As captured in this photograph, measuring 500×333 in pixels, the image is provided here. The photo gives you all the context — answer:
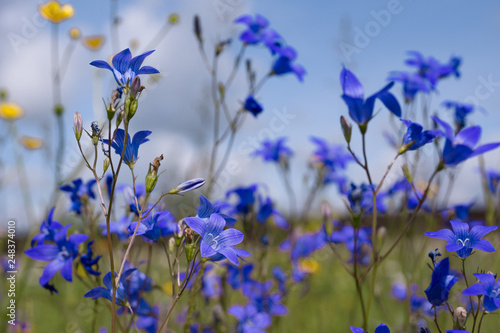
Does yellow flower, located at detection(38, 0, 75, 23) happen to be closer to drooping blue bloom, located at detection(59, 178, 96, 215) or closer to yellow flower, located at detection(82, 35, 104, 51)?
yellow flower, located at detection(82, 35, 104, 51)

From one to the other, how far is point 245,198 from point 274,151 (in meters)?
1.07

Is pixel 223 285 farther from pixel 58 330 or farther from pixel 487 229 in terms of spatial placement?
pixel 58 330

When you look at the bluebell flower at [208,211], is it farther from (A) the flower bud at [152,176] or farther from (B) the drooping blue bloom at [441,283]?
(B) the drooping blue bloom at [441,283]

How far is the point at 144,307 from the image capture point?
209 cm

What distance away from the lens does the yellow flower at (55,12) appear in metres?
3.90

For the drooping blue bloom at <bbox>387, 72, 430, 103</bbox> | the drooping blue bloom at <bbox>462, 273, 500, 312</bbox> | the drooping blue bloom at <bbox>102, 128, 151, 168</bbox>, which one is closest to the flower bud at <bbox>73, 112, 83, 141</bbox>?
the drooping blue bloom at <bbox>102, 128, 151, 168</bbox>

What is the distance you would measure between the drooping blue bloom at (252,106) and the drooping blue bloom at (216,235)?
1301mm

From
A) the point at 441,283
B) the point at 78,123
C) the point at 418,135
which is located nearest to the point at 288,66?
the point at 418,135

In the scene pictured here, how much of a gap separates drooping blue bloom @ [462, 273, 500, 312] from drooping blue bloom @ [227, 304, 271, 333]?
1.41 meters

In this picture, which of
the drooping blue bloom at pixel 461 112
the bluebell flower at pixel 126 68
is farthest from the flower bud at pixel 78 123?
the drooping blue bloom at pixel 461 112

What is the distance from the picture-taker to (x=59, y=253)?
73.1 inches

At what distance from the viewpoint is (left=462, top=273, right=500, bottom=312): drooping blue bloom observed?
125cm

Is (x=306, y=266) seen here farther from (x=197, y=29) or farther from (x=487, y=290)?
(x=487, y=290)

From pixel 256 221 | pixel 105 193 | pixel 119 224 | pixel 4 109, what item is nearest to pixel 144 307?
pixel 119 224
